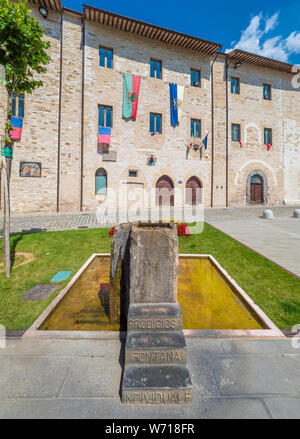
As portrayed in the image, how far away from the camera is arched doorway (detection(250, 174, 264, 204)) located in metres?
20.9

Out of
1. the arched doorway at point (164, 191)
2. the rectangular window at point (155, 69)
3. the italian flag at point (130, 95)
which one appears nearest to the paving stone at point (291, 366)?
the arched doorway at point (164, 191)

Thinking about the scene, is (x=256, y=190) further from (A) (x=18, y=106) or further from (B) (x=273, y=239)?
(A) (x=18, y=106)

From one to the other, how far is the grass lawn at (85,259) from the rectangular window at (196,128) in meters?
12.1

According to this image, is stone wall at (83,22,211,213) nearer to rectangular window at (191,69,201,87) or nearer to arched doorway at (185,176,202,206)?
rectangular window at (191,69,201,87)

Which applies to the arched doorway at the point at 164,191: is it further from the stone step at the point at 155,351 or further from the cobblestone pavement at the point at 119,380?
the stone step at the point at 155,351

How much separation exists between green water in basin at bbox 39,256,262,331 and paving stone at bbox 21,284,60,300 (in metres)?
0.38

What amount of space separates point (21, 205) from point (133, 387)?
15.2m

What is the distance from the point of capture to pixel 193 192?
1881cm

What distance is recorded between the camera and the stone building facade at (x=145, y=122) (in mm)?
14672

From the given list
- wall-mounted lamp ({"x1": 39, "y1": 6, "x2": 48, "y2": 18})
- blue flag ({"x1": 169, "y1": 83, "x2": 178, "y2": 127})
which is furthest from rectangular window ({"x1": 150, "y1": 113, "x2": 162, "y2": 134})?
wall-mounted lamp ({"x1": 39, "y1": 6, "x2": 48, "y2": 18})

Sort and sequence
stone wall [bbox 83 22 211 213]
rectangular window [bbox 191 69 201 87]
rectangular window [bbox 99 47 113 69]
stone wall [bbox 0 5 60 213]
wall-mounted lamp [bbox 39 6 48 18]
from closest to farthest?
wall-mounted lamp [bbox 39 6 48 18] → stone wall [bbox 0 5 60 213] → stone wall [bbox 83 22 211 213] → rectangular window [bbox 99 47 113 69] → rectangular window [bbox 191 69 201 87]

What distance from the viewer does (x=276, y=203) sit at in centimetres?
2178

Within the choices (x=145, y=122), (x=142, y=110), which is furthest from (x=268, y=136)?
(x=142, y=110)

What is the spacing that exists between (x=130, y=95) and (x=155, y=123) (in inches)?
107
